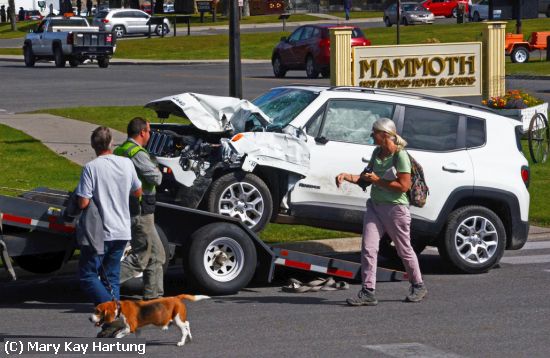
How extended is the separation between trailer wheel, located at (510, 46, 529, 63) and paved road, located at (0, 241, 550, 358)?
3316 centimetres

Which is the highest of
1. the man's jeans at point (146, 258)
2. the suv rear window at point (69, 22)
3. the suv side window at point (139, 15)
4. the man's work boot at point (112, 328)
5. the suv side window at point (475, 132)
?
the suv side window at point (139, 15)

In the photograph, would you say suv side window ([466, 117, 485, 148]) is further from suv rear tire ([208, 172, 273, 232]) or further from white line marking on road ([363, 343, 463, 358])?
white line marking on road ([363, 343, 463, 358])

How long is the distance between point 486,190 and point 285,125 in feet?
7.06

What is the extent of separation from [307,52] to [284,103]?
26.7 m

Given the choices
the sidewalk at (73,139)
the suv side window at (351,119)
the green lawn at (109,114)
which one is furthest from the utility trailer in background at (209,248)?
the green lawn at (109,114)

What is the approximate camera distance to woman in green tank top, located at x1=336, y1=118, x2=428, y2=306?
964cm

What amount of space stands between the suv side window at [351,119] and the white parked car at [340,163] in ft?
0.03

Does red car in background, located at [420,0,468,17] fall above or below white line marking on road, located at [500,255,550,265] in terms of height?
above

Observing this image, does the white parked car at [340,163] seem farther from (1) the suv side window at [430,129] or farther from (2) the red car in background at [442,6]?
(2) the red car in background at [442,6]

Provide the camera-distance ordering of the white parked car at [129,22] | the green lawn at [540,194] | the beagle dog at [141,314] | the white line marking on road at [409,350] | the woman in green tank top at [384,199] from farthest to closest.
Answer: the white parked car at [129,22] → the green lawn at [540,194] → the woman in green tank top at [384,199] → the white line marking on road at [409,350] → the beagle dog at [141,314]

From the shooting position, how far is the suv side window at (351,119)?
37.7ft

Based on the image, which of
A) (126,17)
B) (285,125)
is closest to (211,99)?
(285,125)

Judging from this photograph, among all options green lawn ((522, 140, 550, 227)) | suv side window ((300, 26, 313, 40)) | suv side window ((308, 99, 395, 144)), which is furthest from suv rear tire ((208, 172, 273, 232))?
suv side window ((300, 26, 313, 40))

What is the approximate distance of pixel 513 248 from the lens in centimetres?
1185
